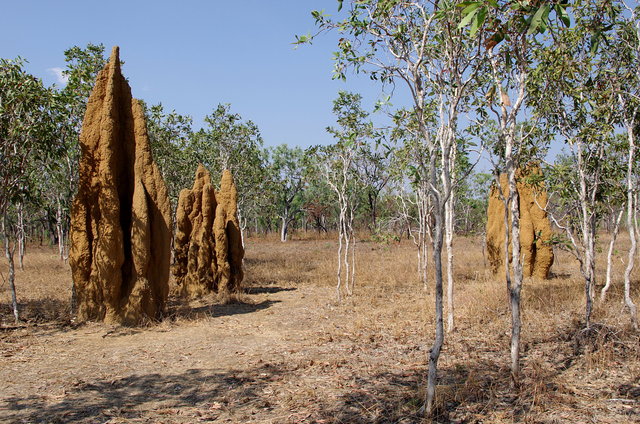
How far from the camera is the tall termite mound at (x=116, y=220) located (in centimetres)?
833

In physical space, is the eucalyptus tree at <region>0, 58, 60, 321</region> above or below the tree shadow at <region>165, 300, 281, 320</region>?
above

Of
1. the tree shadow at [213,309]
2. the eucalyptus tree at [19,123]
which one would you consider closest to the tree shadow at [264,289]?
the tree shadow at [213,309]

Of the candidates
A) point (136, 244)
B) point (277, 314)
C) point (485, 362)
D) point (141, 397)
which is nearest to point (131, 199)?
point (136, 244)

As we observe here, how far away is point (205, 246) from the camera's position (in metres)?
12.8

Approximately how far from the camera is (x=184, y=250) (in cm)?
1296

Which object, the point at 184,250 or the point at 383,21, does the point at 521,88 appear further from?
the point at 184,250

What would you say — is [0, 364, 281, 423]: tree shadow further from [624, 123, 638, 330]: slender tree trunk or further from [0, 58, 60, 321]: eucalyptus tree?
[624, 123, 638, 330]: slender tree trunk

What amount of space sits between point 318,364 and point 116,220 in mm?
4471

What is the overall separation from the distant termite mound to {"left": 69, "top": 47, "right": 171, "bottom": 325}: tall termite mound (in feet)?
11.8

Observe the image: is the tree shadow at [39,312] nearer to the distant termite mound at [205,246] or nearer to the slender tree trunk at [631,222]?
the distant termite mound at [205,246]

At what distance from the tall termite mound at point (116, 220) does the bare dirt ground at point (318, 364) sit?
19.7 inches

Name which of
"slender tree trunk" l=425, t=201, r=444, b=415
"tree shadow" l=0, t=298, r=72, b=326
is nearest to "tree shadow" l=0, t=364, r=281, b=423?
"slender tree trunk" l=425, t=201, r=444, b=415

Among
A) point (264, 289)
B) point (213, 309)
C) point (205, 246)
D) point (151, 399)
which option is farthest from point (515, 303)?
point (264, 289)

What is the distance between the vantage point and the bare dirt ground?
4750 mm
